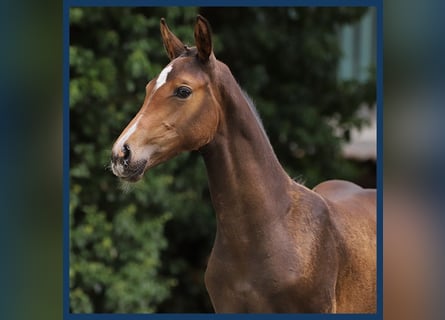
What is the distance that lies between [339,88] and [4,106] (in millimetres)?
5692

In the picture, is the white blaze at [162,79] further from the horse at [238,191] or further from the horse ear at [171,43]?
the horse ear at [171,43]

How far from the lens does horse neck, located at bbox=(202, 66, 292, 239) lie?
3.10 metres

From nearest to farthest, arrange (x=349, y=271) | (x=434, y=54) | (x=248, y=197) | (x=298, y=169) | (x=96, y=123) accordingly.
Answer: (x=434, y=54)
(x=248, y=197)
(x=349, y=271)
(x=96, y=123)
(x=298, y=169)

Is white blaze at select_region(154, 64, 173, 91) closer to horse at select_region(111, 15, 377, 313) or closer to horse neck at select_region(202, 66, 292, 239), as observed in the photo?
horse at select_region(111, 15, 377, 313)

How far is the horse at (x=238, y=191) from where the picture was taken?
9.71 ft

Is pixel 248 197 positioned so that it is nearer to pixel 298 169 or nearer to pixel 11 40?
pixel 11 40

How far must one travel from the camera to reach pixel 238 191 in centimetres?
314

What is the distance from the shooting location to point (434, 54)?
2.69 m

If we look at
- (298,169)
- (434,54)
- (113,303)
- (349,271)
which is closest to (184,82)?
(434,54)

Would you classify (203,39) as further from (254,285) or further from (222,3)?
(254,285)

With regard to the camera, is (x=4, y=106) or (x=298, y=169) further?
(x=298, y=169)

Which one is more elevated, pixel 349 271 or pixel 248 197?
pixel 248 197

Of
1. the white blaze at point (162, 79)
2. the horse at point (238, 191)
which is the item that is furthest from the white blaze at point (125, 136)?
the white blaze at point (162, 79)

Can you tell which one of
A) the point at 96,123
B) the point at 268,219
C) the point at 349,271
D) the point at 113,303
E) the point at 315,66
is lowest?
the point at 113,303
